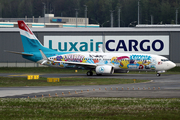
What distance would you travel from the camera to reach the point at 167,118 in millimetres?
21656

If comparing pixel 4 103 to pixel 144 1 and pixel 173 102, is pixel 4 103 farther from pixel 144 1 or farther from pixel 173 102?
pixel 144 1

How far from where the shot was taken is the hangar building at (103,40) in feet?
270

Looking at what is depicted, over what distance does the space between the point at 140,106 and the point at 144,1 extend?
157611mm

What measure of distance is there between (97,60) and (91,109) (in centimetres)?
3807

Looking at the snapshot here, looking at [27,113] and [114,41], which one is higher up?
[114,41]

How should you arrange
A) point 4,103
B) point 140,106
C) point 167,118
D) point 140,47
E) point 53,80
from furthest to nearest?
1. point 140,47
2. point 53,80
3. point 4,103
4. point 140,106
5. point 167,118

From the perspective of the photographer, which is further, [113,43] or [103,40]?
[103,40]

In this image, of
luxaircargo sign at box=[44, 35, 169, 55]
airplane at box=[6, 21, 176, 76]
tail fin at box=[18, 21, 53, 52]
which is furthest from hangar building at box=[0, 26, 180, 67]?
airplane at box=[6, 21, 176, 76]

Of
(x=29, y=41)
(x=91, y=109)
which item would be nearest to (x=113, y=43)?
(x=29, y=41)

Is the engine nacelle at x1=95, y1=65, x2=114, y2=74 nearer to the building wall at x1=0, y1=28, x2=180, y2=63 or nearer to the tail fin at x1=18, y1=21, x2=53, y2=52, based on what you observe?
the tail fin at x1=18, y1=21, x2=53, y2=52

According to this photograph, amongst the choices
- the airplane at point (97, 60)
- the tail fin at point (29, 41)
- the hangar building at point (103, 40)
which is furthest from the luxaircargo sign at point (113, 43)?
the airplane at point (97, 60)

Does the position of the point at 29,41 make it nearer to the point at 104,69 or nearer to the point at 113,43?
the point at 104,69

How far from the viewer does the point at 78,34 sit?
3310 inches

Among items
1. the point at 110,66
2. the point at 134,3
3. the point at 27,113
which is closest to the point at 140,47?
the point at 110,66
